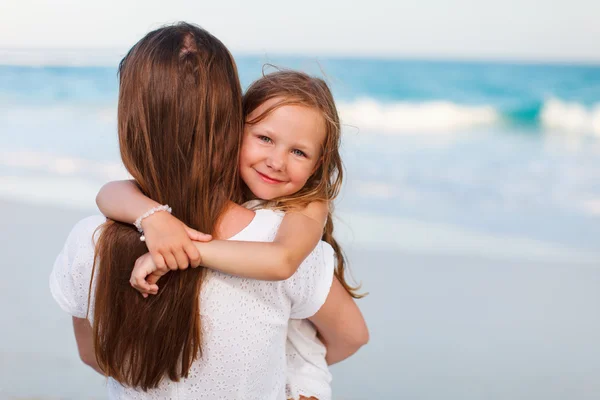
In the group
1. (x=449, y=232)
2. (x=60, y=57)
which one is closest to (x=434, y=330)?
(x=449, y=232)

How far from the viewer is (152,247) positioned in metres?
1.32

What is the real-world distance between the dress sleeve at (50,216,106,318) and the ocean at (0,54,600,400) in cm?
78

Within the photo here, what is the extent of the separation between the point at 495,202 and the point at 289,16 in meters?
11.7

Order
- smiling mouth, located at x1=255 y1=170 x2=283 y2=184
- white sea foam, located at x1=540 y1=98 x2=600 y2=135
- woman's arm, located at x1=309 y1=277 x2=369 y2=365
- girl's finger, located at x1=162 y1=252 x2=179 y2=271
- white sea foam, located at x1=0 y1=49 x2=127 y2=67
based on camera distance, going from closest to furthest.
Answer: girl's finger, located at x1=162 y1=252 x2=179 y2=271, woman's arm, located at x1=309 y1=277 x2=369 y2=365, smiling mouth, located at x1=255 y1=170 x2=283 y2=184, white sea foam, located at x1=540 y1=98 x2=600 y2=135, white sea foam, located at x1=0 y1=49 x2=127 y2=67

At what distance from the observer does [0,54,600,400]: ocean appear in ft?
9.89

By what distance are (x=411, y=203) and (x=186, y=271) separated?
4.04 meters

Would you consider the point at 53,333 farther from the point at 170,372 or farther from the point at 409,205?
the point at 409,205

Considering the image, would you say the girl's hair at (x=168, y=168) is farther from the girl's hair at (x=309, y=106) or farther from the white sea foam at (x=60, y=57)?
the white sea foam at (x=60, y=57)

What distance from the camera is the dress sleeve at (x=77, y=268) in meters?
1.41

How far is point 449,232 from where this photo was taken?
4641 millimetres

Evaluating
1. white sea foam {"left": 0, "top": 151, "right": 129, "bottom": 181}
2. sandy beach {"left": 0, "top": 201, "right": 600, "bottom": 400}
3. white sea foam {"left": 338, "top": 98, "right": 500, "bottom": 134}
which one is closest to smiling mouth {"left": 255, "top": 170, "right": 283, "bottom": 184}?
sandy beach {"left": 0, "top": 201, "right": 600, "bottom": 400}

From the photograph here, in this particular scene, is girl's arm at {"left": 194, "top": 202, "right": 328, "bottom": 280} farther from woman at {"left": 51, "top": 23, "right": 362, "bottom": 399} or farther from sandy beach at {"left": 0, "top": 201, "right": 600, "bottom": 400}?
sandy beach at {"left": 0, "top": 201, "right": 600, "bottom": 400}

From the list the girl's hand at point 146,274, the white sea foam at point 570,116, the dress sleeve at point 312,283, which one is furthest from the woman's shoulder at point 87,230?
the white sea foam at point 570,116

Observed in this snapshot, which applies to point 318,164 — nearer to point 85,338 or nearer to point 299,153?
point 299,153
